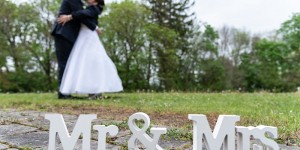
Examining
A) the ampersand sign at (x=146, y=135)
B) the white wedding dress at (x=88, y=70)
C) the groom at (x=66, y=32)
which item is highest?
the groom at (x=66, y=32)

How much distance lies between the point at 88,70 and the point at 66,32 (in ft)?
2.51

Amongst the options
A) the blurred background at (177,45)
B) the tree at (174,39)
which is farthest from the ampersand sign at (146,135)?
the tree at (174,39)

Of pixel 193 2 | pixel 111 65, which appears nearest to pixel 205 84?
pixel 193 2

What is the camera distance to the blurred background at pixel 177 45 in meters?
22.6

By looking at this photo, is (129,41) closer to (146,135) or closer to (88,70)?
(88,70)

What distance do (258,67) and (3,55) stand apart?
20.3m

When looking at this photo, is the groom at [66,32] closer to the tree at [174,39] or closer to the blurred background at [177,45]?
the blurred background at [177,45]

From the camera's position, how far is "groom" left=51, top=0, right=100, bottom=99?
5.53 meters

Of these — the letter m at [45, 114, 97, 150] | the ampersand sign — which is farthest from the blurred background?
the letter m at [45, 114, 97, 150]

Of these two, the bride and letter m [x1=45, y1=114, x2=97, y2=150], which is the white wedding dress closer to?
the bride

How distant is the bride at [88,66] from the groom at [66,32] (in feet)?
0.27

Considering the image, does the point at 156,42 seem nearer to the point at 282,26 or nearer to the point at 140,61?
the point at 140,61

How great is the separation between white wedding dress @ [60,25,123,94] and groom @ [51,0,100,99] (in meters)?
0.11

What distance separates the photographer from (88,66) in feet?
17.5
